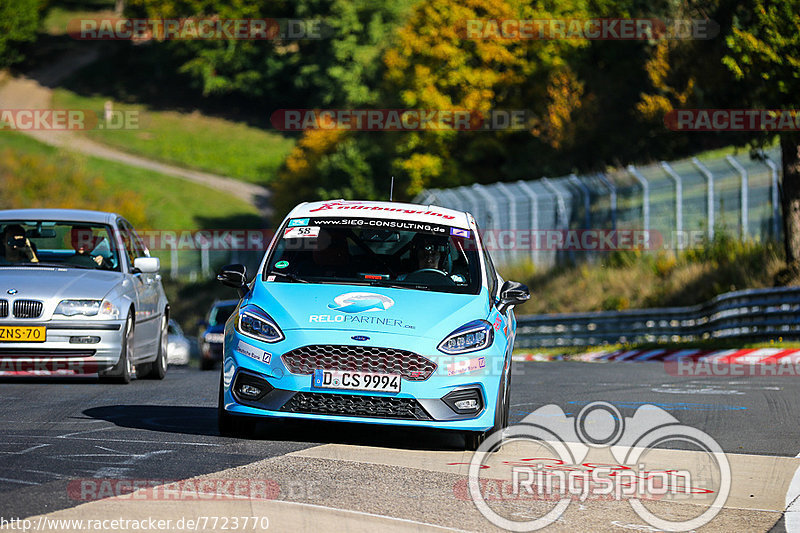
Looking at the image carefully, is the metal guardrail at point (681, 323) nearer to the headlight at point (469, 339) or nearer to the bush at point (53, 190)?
the headlight at point (469, 339)

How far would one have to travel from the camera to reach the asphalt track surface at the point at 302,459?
6512 millimetres

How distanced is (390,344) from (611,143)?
4475 centimetres

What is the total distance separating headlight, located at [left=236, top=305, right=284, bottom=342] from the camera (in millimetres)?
8938

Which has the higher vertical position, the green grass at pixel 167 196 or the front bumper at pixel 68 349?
the front bumper at pixel 68 349

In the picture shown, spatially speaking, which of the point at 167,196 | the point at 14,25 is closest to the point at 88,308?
the point at 167,196

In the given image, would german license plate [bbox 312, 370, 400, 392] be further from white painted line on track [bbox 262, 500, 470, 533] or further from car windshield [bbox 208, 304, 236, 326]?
car windshield [bbox 208, 304, 236, 326]

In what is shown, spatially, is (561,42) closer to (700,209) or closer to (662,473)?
(700,209)

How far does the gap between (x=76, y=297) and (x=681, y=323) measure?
1528 centimetres

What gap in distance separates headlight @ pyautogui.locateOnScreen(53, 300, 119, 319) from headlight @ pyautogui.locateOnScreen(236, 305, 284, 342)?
178 inches

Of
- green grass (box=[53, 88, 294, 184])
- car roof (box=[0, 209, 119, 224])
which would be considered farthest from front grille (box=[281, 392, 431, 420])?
green grass (box=[53, 88, 294, 184])

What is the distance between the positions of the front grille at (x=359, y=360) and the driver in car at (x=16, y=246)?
20.5 ft

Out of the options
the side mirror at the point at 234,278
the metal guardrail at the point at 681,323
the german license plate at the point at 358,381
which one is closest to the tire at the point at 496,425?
the german license plate at the point at 358,381

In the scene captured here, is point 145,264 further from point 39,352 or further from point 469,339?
point 469,339

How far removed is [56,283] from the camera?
43.7 ft
